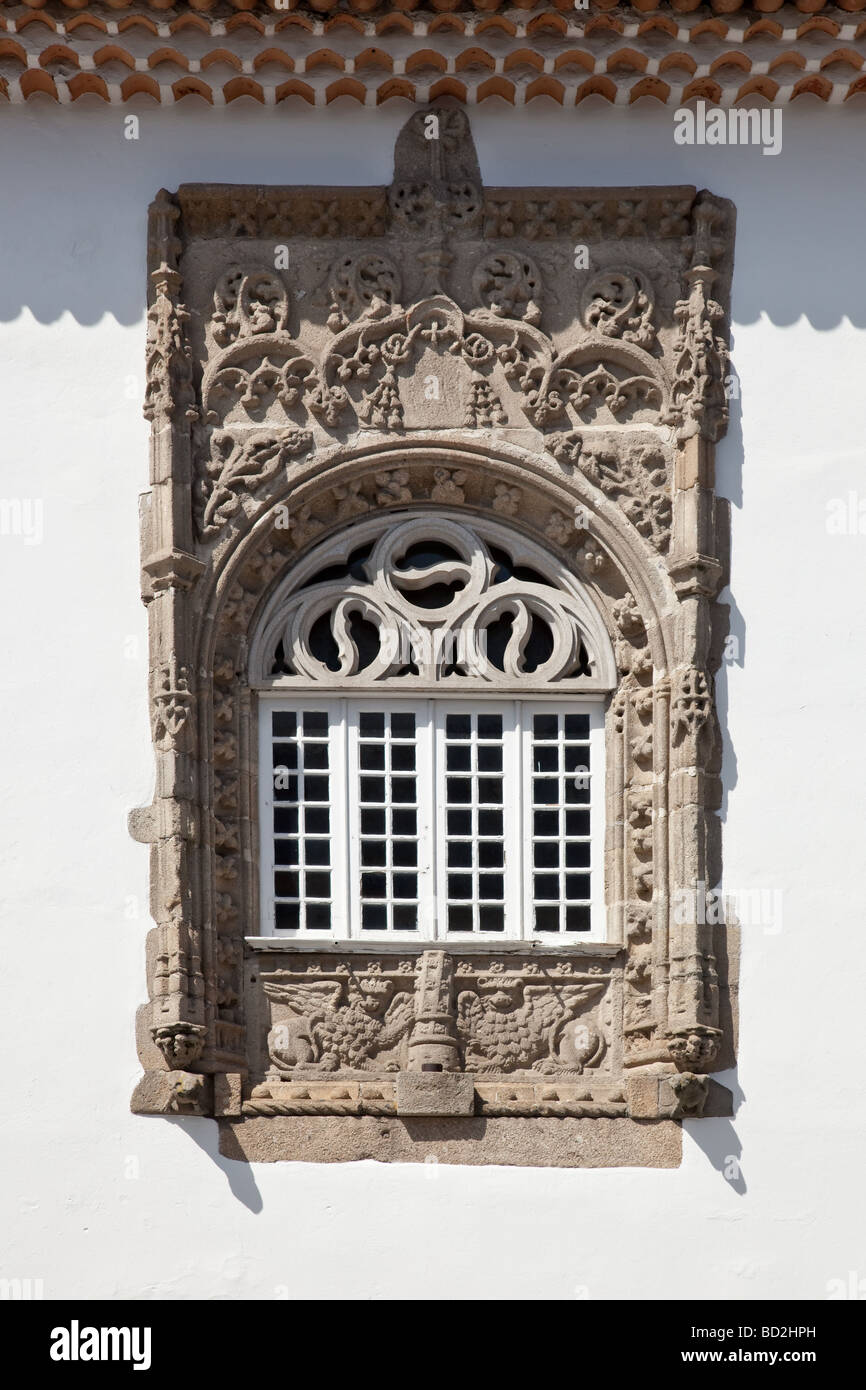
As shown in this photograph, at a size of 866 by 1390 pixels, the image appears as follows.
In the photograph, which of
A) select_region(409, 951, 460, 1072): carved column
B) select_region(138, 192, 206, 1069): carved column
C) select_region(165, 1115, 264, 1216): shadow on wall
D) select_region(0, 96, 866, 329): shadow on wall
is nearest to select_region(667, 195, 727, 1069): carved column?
select_region(0, 96, 866, 329): shadow on wall

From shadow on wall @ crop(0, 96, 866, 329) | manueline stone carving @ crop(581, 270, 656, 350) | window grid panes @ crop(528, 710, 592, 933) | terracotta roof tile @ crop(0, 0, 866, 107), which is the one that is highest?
terracotta roof tile @ crop(0, 0, 866, 107)

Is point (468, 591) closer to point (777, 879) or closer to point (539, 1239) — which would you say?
point (777, 879)

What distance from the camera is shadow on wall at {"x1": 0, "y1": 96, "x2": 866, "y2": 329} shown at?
13305 mm

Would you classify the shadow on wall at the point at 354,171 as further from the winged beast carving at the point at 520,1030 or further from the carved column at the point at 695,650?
the winged beast carving at the point at 520,1030

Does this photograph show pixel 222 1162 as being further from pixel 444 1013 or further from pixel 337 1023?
pixel 444 1013

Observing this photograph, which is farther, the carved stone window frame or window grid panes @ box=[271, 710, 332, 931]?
window grid panes @ box=[271, 710, 332, 931]

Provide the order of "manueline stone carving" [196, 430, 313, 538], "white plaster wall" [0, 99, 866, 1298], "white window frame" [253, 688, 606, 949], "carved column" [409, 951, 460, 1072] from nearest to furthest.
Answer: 1. "white plaster wall" [0, 99, 866, 1298]
2. "carved column" [409, 951, 460, 1072]
3. "white window frame" [253, 688, 606, 949]
4. "manueline stone carving" [196, 430, 313, 538]

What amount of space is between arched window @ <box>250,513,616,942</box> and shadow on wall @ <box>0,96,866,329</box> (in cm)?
175

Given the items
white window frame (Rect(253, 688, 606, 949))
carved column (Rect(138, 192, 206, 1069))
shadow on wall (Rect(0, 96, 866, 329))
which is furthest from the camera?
shadow on wall (Rect(0, 96, 866, 329))

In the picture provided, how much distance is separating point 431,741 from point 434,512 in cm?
119

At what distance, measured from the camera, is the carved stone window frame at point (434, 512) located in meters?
12.6

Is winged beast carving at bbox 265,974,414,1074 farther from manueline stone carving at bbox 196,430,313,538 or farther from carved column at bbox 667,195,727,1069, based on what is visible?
manueline stone carving at bbox 196,430,313,538

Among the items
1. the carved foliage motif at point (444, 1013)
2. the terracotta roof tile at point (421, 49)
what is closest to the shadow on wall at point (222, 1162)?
the carved foliage motif at point (444, 1013)

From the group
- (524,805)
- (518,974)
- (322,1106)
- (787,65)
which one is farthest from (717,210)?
(322,1106)
